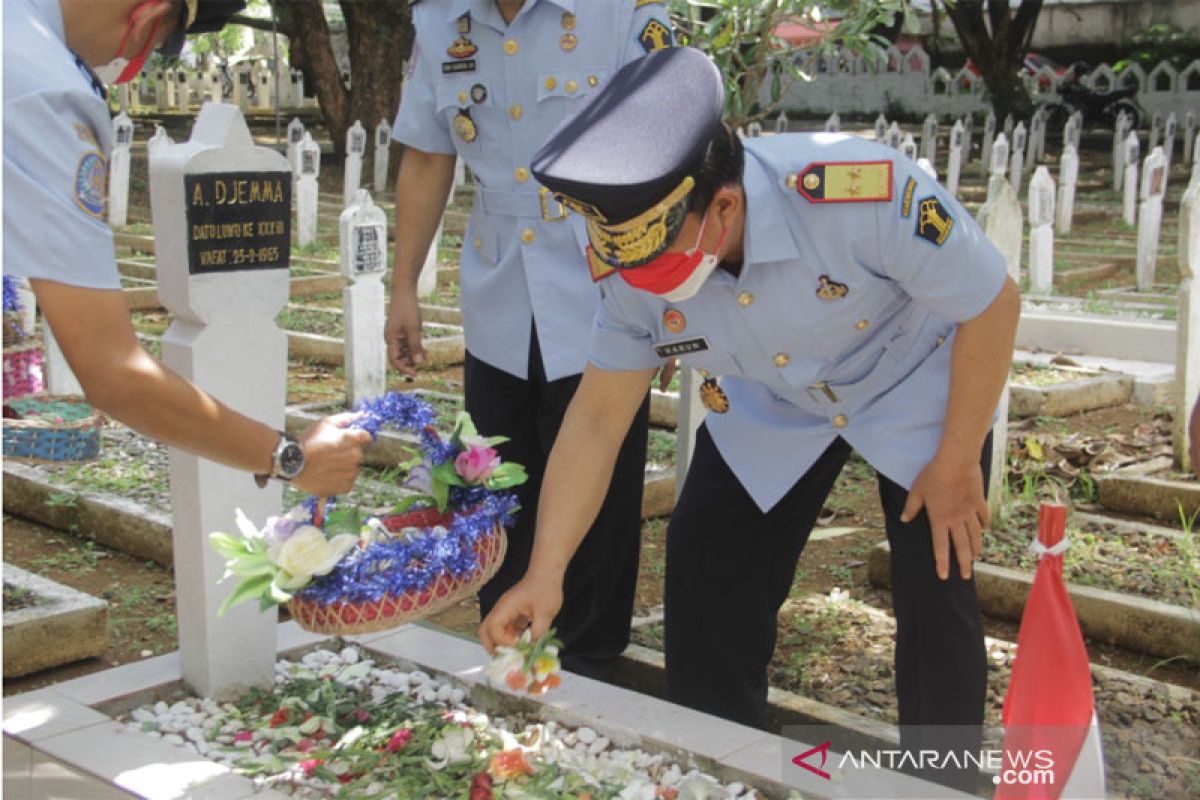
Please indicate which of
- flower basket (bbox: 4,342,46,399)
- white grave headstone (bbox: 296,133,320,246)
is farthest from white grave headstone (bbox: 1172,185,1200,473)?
white grave headstone (bbox: 296,133,320,246)

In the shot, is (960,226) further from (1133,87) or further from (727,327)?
(1133,87)

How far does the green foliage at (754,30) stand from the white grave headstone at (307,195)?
7.02 m

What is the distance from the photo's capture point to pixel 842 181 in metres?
2.43

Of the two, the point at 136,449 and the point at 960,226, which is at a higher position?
the point at 960,226

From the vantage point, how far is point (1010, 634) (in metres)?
4.18

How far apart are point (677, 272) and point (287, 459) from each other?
2.67ft

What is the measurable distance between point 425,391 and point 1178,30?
22.4 meters

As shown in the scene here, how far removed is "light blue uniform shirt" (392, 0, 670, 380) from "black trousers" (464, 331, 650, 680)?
10 centimetres

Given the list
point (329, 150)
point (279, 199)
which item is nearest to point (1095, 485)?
point (279, 199)

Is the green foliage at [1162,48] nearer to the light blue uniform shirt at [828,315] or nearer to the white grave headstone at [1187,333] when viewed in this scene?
the white grave headstone at [1187,333]

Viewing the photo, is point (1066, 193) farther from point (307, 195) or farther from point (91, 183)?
point (91, 183)

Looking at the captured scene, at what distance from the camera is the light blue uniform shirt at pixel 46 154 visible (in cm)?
211

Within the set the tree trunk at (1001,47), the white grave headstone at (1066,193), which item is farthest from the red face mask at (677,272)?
the tree trunk at (1001,47)

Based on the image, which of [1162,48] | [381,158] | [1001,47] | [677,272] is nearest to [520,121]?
[677,272]
